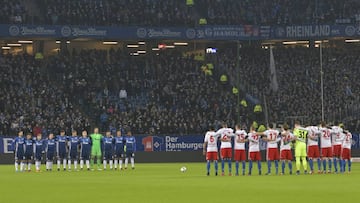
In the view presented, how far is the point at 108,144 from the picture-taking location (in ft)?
170

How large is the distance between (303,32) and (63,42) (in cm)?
2022

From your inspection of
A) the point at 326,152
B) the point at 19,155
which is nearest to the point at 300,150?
the point at 326,152

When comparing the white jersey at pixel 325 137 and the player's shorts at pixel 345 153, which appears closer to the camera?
the white jersey at pixel 325 137

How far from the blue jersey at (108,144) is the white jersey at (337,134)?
13923 millimetres

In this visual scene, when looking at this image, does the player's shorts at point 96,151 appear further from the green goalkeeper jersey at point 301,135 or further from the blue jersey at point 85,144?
the green goalkeeper jersey at point 301,135

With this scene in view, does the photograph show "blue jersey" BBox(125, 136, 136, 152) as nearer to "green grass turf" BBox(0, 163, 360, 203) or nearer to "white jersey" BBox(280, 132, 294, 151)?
"white jersey" BBox(280, 132, 294, 151)

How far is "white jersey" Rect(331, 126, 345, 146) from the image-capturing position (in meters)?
43.0

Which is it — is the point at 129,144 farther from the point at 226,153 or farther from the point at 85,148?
the point at 226,153

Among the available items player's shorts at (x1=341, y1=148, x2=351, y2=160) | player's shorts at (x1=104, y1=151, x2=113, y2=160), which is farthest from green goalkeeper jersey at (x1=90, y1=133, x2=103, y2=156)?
player's shorts at (x1=341, y1=148, x2=351, y2=160)

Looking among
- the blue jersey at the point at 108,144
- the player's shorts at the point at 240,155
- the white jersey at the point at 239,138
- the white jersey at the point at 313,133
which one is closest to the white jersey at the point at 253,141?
the white jersey at the point at 239,138

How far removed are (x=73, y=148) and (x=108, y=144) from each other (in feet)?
6.90

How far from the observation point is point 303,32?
77250 mm

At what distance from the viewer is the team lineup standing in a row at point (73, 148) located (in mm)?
50938

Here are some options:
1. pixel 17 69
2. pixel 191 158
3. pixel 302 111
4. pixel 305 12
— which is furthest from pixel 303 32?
pixel 17 69
